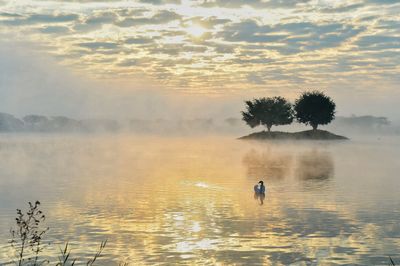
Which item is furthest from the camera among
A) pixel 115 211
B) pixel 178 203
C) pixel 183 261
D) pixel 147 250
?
pixel 178 203

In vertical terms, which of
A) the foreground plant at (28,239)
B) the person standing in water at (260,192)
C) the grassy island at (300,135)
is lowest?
the grassy island at (300,135)

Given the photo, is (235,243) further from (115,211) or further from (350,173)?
(350,173)

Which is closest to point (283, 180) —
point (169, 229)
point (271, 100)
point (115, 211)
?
point (115, 211)

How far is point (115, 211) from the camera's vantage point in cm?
3697

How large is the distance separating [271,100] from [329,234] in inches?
6280

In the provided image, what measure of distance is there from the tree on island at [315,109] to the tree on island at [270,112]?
16.6 feet

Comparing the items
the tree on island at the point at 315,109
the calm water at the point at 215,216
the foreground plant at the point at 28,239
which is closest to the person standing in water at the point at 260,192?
the calm water at the point at 215,216

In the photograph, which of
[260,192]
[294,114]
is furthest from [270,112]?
[260,192]

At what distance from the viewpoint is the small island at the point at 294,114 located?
17562 cm

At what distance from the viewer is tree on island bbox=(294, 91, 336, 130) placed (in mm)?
174750

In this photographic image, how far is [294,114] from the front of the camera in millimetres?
181875

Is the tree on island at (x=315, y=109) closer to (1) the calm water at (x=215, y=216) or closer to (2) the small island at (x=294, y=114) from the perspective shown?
(2) the small island at (x=294, y=114)

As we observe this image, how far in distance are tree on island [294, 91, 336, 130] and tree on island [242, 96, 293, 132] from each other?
5073mm

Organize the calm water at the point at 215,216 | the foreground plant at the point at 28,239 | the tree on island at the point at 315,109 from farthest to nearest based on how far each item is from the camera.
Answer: the tree on island at the point at 315,109
the calm water at the point at 215,216
the foreground plant at the point at 28,239
